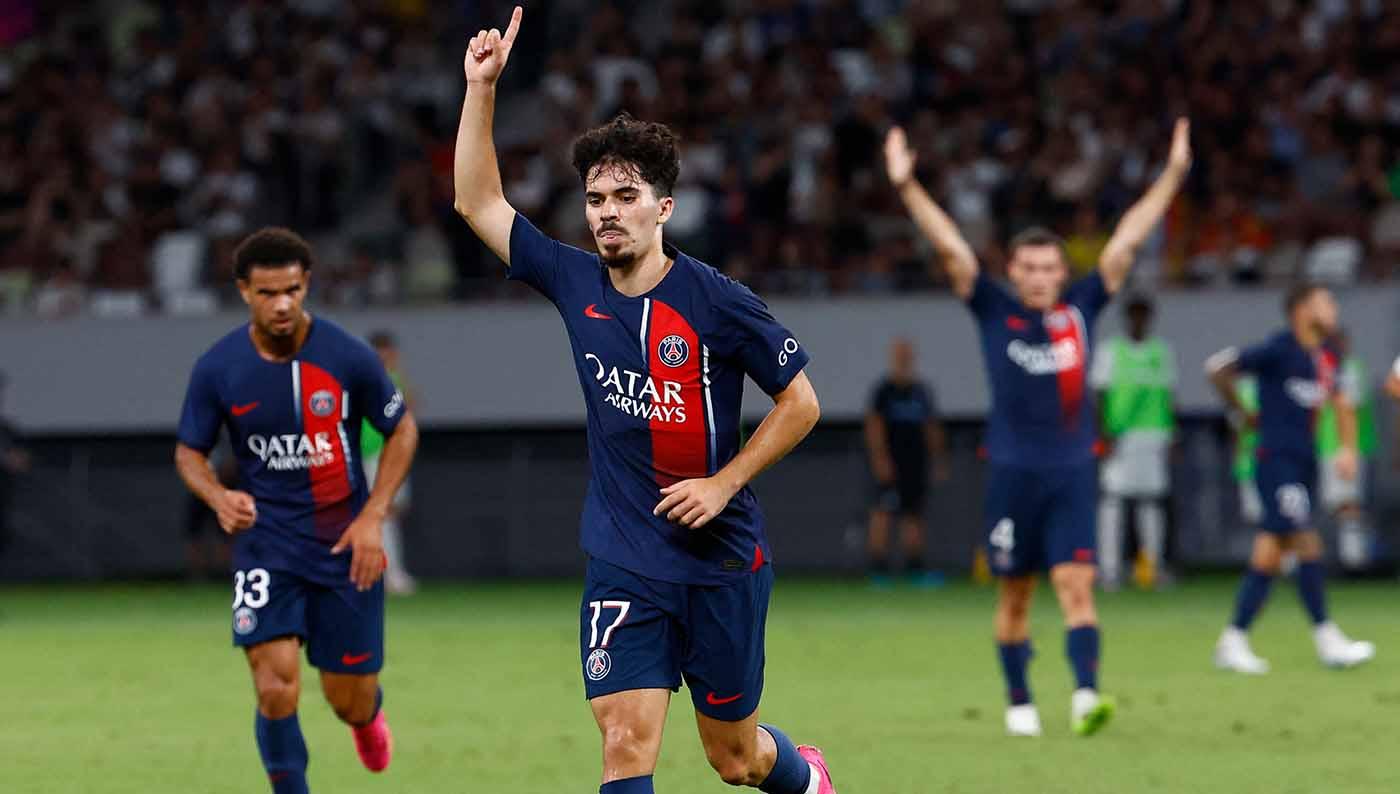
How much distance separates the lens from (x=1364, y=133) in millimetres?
21516

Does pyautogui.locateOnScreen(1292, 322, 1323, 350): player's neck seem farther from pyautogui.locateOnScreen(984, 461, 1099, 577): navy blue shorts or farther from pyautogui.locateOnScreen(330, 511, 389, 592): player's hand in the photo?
pyautogui.locateOnScreen(330, 511, 389, 592): player's hand

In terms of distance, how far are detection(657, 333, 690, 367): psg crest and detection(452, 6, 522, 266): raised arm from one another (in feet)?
1.94

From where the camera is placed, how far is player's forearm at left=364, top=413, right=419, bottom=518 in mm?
8625

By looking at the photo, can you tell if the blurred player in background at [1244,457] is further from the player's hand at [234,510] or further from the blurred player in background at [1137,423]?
the player's hand at [234,510]

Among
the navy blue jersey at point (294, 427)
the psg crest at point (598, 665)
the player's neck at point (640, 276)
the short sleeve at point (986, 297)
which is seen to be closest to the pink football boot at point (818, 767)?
the psg crest at point (598, 665)

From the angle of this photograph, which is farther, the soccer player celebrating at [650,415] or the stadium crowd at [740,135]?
the stadium crowd at [740,135]

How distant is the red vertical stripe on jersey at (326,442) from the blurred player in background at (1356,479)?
44.4 feet

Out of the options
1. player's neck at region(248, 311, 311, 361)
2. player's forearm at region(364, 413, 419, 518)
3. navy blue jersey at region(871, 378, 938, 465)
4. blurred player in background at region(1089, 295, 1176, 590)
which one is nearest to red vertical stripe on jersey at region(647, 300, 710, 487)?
player's forearm at region(364, 413, 419, 518)

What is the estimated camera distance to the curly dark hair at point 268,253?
858 cm

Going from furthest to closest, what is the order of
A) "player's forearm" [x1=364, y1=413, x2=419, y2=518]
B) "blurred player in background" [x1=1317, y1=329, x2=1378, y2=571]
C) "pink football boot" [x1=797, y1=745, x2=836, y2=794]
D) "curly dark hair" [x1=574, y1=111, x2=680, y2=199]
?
"blurred player in background" [x1=1317, y1=329, x2=1378, y2=571]
"player's forearm" [x1=364, y1=413, x2=419, y2=518]
"pink football boot" [x1=797, y1=745, x2=836, y2=794]
"curly dark hair" [x1=574, y1=111, x2=680, y2=199]

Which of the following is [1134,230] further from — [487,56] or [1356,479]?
[1356,479]

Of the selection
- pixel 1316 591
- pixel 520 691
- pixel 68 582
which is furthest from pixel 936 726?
pixel 68 582

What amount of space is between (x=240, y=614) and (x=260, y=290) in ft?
3.96

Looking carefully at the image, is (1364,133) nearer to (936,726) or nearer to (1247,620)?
(1247,620)
